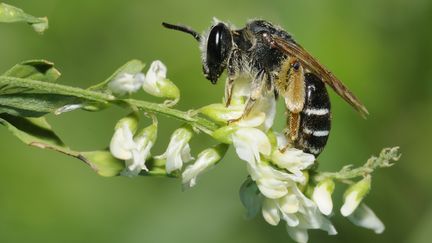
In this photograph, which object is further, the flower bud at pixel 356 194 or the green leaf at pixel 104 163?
the flower bud at pixel 356 194

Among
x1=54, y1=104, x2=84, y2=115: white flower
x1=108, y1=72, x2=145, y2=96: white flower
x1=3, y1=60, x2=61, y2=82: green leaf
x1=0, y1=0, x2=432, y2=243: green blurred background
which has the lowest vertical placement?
x1=0, y1=0, x2=432, y2=243: green blurred background

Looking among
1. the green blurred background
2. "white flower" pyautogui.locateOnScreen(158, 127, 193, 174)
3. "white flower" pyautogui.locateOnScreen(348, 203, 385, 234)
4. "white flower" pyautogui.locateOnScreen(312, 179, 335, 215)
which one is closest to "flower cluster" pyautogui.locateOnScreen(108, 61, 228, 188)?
"white flower" pyautogui.locateOnScreen(158, 127, 193, 174)

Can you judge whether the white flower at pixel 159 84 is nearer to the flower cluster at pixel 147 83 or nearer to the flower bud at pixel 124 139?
the flower cluster at pixel 147 83

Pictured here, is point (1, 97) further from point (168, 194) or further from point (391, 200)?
point (391, 200)

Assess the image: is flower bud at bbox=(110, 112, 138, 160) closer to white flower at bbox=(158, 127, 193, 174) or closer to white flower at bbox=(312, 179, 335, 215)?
white flower at bbox=(158, 127, 193, 174)

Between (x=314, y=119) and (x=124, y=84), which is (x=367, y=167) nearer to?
(x=314, y=119)

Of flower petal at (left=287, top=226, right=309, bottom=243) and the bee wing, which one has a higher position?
the bee wing

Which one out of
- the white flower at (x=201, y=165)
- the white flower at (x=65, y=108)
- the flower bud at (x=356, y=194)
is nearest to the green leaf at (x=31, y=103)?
the white flower at (x=65, y=108)
